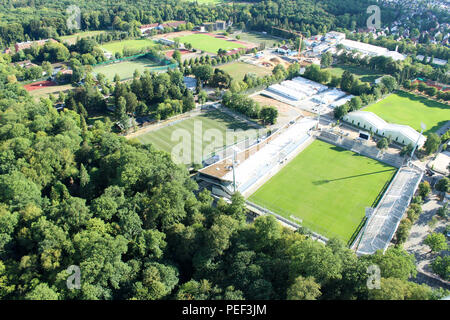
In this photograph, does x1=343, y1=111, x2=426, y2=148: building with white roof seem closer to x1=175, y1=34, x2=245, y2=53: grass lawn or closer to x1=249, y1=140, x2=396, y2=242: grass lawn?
x1=249, y1=140, x2=396, y2=242: grass lawn

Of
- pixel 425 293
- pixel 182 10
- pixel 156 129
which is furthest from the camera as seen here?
pixel 182 10

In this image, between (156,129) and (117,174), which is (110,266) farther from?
(156,129)

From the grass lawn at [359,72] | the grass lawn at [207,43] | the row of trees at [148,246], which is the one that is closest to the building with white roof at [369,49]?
the grass lawn at [359,72]

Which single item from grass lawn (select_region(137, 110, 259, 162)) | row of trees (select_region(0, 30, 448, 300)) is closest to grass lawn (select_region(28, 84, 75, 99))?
grass lawn (select_region(137, 110, 259, 162))

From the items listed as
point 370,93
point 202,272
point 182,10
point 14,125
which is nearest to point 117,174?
point 202,272

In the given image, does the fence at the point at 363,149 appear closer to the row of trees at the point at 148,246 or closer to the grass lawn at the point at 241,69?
the row of trees at the point at 148,246
